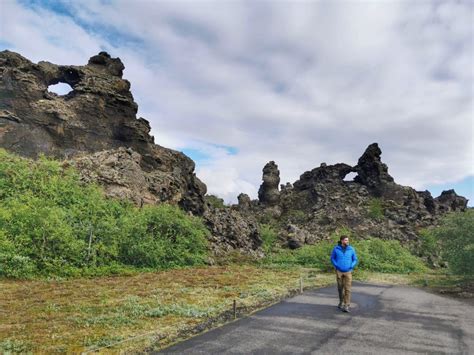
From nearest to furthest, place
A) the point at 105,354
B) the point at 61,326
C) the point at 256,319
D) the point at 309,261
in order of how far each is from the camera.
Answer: the point at 105,354 < the point at 61,326 < the point at 256,319 < the point at 309,261

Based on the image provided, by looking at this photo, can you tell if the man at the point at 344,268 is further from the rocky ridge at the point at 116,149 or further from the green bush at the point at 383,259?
the rocky ridge at the point at 116,149

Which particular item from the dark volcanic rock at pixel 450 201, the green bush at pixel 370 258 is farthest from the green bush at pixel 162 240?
the dark volcanic rock at pixel 450 201

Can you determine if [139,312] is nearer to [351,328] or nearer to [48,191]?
[351,328]

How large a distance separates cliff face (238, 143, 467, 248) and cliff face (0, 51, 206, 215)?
19888 mm

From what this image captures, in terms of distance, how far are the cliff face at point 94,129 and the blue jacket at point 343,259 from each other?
83.4 feet

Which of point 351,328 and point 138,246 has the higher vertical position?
point 138,246

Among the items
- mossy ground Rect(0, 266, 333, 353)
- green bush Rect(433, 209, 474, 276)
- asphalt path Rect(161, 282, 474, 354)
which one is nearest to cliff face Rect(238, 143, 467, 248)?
green bush Rect(433, 209, 474, 276)

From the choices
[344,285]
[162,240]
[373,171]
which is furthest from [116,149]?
[373,171]

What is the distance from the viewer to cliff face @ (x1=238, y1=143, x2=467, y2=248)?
61.6 m

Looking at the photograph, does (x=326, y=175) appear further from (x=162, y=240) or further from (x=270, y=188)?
(x=162, y=240)

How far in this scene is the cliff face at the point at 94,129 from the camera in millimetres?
37375

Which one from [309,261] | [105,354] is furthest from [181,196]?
[105,354]

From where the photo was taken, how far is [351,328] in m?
9.39

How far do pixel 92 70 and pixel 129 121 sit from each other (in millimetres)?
9156
